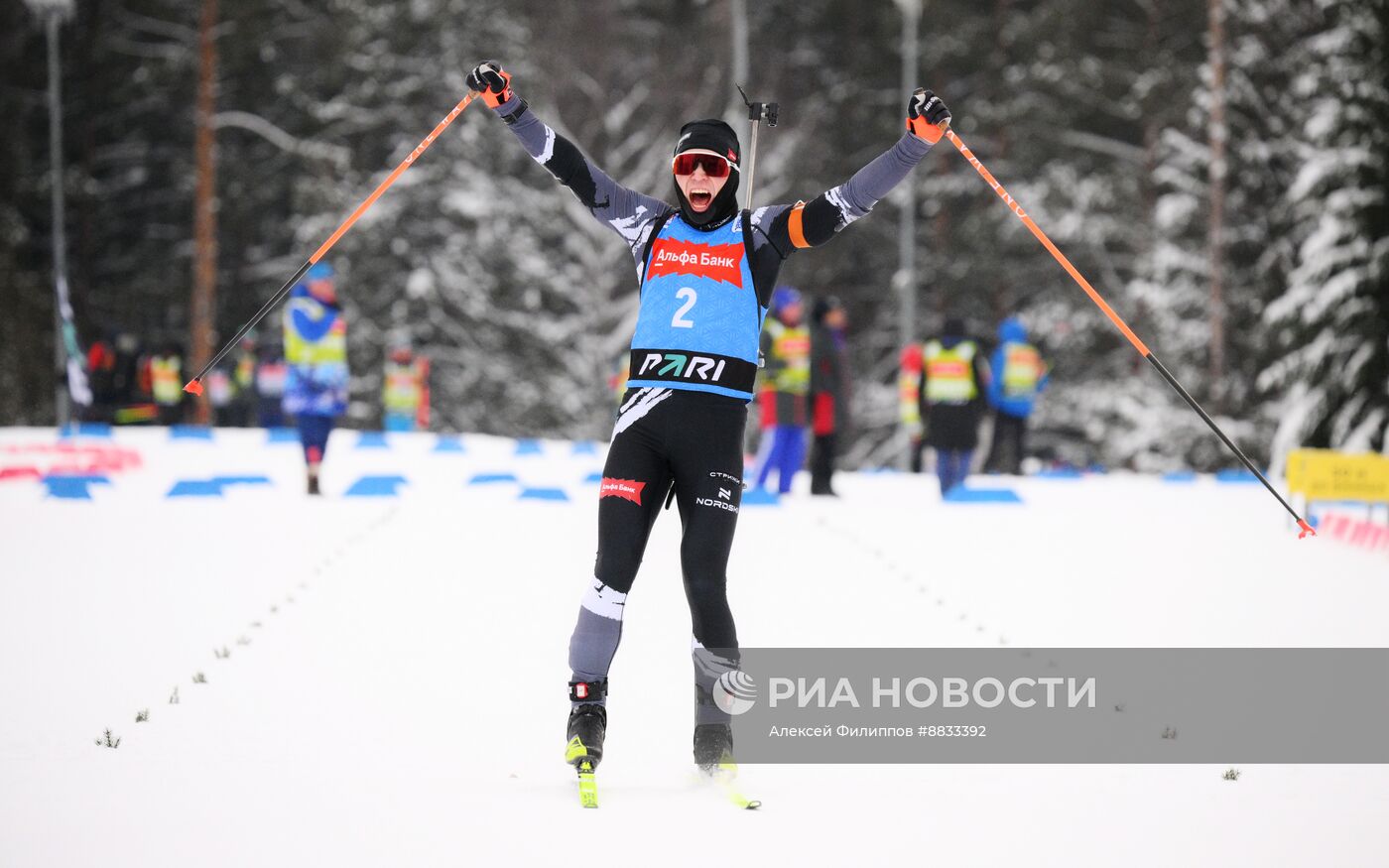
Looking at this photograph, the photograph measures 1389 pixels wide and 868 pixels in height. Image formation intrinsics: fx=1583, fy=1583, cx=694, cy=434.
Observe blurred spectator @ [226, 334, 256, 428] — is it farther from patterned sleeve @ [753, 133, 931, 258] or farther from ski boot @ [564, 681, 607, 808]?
ski boot @ [564, 681, 607, 808]

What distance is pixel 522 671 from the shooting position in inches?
269

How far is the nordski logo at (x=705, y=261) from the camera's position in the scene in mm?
5258

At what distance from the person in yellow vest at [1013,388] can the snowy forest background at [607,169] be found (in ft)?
39.3

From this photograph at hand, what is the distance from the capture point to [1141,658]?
7.09 meters

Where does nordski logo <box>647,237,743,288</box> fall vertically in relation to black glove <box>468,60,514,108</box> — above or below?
below

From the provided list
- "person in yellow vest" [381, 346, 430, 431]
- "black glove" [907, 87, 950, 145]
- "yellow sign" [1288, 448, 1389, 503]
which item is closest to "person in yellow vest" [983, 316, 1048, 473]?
"yellow sign" [1288, 448, 1389, 503]

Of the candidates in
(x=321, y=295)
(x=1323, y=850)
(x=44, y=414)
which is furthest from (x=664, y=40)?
(x=1323, y=850)

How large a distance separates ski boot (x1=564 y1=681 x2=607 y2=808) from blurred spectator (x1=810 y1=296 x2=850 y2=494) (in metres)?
10.6

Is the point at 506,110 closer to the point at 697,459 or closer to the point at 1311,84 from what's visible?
the point at 697,459

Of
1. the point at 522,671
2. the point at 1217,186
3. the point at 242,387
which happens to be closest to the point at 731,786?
the point at 522,671

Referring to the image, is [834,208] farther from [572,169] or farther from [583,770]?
[583,770]

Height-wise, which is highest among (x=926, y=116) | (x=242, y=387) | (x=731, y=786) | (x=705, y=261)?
(x=242, y=387)

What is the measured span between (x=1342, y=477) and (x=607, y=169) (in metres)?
26.3

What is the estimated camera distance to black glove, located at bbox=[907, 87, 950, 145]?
5.38 meters
